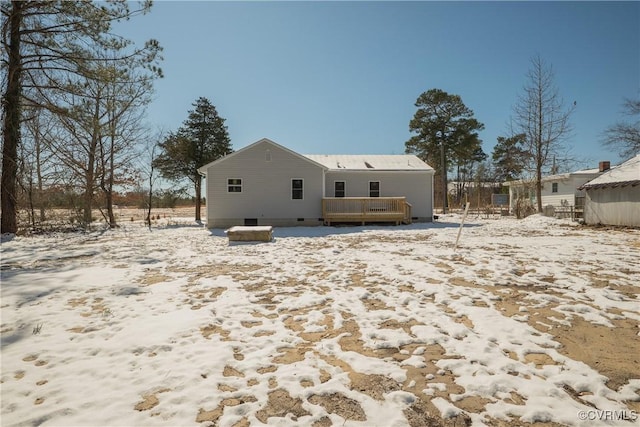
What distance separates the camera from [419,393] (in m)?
2.35

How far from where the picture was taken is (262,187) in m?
16.2

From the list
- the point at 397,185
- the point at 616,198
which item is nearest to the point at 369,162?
the point at 397,185

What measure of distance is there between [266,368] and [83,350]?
1857 mm

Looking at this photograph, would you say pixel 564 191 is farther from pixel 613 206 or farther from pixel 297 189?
pixel 297 189

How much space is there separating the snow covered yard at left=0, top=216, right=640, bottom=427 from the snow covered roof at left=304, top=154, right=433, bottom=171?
12.8 m

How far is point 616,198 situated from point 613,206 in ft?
1.30

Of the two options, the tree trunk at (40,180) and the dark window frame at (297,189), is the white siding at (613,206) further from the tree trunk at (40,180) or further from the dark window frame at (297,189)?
the tree trunk at (40,180)

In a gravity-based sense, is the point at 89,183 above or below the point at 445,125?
below

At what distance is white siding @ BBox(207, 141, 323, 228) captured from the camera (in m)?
15.9

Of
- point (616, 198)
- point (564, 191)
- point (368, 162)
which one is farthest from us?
point (564, 191)

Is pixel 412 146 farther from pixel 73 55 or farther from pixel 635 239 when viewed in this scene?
pixel 73 55

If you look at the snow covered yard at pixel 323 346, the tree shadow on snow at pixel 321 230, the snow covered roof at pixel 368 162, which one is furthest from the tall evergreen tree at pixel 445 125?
the snow covered yard at pixel 323 346

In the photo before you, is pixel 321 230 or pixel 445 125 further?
pixel 445 125

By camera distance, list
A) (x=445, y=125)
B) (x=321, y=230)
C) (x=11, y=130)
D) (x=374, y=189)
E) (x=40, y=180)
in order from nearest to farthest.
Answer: (x=11, y=130), (x=321, y=230), (x=40, y=180), (x=374, y=189), (x=445, y=125)
